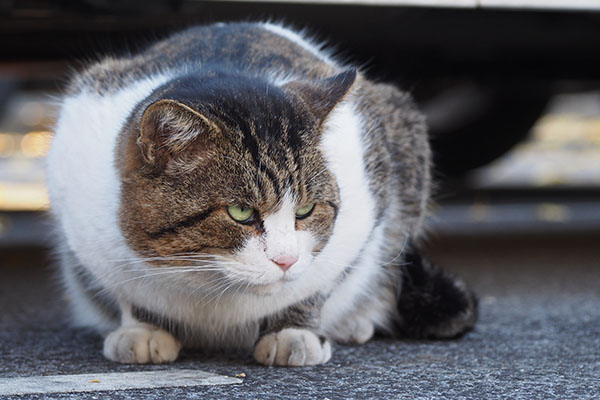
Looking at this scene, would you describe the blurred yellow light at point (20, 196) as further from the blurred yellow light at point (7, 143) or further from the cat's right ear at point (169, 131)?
the cat's right ear at point (169, 131)

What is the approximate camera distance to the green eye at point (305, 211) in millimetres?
1842

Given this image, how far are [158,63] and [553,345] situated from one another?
4.13ft

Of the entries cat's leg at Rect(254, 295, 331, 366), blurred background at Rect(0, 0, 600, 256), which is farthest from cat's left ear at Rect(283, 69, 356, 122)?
blurred background at Rect(0, 0, 600, 256)

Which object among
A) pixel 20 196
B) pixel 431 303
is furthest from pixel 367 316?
pixel 20 196

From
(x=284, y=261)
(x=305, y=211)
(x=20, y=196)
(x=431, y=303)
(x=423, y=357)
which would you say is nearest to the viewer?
(x=284, y=261)

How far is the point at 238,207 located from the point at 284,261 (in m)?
0.15

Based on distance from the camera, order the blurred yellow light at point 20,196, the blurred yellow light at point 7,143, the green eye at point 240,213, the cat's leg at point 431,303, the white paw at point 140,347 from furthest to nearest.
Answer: the blurred yellow light at point 7,143
the blurred yellow light at point 20,196
the cat's leg at point 431,303
the white paw at point 140,347
the green eye at point 240,213

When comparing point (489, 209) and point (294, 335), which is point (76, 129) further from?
point (489, 209)

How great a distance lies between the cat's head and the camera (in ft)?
5.69

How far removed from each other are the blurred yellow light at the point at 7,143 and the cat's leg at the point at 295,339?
6.08m

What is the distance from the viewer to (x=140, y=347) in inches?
75.6

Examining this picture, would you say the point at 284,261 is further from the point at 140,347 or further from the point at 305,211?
the point at 140,347

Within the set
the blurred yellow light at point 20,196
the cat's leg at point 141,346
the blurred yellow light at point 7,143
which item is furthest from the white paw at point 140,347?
the blurred yellow light at point 7,143

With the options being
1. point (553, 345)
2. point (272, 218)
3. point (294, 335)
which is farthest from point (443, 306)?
point (272, 218)
